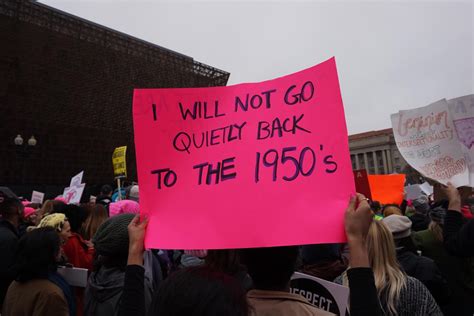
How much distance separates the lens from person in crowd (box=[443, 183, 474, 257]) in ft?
7.37

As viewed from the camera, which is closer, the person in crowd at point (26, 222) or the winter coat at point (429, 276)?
the winter coat at point (429, 276)

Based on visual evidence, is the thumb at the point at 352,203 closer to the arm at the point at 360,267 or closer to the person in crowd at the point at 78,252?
the arm at the point at 360,267

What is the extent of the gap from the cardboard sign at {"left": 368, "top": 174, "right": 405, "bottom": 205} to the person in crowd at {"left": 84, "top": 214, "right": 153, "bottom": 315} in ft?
14.0

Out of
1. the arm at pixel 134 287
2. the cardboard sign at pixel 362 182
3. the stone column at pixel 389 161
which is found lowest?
the arm at pixel 134 287

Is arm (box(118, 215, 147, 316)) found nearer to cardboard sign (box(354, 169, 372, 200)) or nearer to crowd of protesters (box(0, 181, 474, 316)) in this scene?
crowd of protesters (box(0, 181, 474, 316))

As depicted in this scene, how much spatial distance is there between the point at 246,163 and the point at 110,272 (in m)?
1.13

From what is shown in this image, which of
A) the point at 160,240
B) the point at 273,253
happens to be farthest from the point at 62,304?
the point at 273,253

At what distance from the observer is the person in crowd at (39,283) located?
6.73 ft

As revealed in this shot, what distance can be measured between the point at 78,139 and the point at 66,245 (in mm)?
24103

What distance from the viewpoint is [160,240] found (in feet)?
4.28

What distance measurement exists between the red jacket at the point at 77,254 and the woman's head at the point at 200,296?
2578 millimetres

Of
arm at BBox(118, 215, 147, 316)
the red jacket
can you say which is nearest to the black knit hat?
arm at BBox(118, 215, 147, 316)

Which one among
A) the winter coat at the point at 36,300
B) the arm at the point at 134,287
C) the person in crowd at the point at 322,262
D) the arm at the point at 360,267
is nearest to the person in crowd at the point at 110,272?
the winter coat at the point at 36,300

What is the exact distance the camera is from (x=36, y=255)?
7.07 feet
